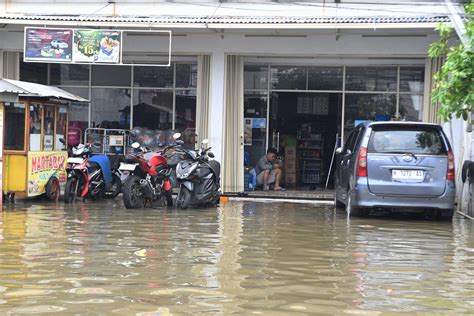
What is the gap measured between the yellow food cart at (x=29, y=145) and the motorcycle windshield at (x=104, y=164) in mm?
827

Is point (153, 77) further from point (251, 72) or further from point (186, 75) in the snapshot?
point (251, 72)

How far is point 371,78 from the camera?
51.2 feet

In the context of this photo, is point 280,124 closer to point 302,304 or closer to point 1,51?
point 1,51

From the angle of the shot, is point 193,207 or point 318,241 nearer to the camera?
point 318,241

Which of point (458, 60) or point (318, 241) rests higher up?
point (458, 60)

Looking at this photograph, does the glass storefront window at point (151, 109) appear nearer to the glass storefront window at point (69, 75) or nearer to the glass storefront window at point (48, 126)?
the glass storefront window at point (69, 75)

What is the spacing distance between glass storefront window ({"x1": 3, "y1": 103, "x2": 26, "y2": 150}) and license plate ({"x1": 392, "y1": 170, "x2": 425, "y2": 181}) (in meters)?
6.77

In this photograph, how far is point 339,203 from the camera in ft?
41.3

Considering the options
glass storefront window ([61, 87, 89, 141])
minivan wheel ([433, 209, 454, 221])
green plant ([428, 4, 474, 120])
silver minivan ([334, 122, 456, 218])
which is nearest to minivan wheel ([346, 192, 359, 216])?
silver minivan ([334, 122, 456, 218])

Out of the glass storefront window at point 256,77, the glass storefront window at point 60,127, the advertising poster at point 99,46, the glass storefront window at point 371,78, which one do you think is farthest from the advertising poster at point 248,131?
the glass storefront window at point 60,127

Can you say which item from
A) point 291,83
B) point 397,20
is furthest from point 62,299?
point 291,83

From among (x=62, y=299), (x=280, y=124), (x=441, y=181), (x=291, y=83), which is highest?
(x=291, y=83)

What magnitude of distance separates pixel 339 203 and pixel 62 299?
830cm

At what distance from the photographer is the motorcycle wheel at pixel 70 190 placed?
11922 millimetres
